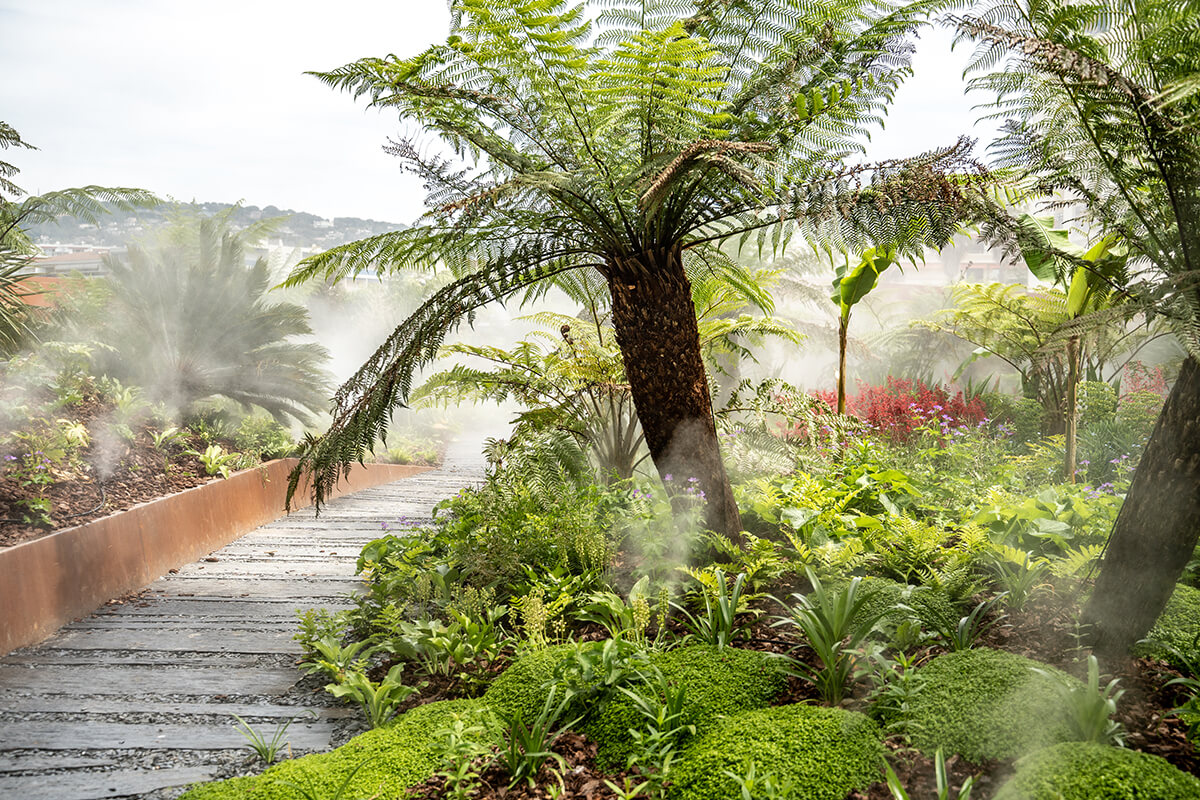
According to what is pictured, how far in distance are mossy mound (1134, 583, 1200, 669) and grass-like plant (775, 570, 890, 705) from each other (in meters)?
0.71

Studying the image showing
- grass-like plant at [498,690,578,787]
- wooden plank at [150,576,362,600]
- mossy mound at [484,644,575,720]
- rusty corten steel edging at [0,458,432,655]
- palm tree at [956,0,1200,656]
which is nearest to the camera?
palm tree at [956,0,1200,656]

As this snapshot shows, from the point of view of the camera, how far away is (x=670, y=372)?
2.82 meters

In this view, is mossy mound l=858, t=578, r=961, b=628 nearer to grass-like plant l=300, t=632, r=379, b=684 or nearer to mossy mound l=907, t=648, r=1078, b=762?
mossy mound l=907, t=648, r=1078, b=762

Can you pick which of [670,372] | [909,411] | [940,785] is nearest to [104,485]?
[670,372]

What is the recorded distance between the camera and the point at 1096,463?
466 centimetres

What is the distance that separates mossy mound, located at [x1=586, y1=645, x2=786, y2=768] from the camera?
1.87 m

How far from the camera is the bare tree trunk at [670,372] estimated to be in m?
2.77

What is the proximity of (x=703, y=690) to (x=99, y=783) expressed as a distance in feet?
5.41

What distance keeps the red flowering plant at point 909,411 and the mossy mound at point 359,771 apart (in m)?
4.01

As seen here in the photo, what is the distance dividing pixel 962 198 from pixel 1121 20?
578mm

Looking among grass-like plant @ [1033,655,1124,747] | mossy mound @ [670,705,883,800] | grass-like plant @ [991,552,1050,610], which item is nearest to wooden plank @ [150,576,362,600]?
mossy mound @ [670,705,883,800]

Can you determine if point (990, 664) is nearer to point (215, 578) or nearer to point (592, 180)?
point (592, 180)

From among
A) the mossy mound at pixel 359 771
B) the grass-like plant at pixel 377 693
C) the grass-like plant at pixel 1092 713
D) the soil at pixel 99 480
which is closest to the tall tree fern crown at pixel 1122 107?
the grass-like plant at pixel 1092 713

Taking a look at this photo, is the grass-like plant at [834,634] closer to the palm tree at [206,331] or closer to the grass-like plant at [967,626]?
the grass-like plant at [967,626]
